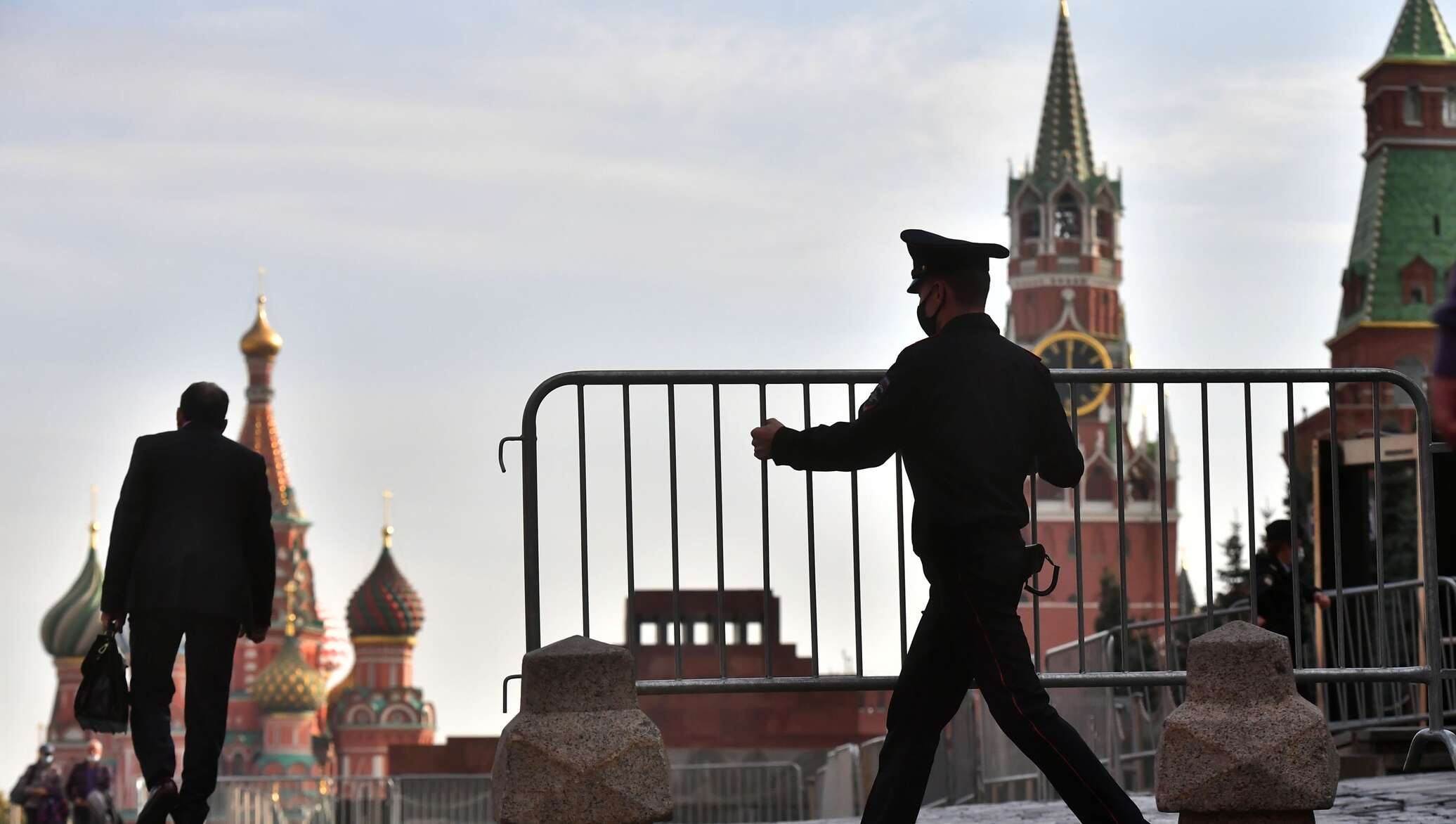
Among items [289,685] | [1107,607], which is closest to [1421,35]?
[1107,607]

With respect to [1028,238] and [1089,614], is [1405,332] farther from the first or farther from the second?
[1028,238]

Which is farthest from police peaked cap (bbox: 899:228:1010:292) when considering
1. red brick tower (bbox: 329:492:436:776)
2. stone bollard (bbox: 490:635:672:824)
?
red brick tower (bbox: 329:492:436:776)

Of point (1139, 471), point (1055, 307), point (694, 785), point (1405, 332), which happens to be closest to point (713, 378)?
point (694, 785)

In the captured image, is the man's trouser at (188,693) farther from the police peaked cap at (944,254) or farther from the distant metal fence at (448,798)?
the distant metal fence at (448,798)

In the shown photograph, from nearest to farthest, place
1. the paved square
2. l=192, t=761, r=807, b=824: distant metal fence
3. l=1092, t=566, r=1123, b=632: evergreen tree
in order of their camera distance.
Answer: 1. the paved square
2. l=192, t=761, r=807, b=824: distant metal fence
3. l=1092, t=566, r=1123, b=632: evergreen tree

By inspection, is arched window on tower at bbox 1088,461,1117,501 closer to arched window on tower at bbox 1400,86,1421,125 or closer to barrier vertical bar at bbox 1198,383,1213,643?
arched window on tower at bbox 1400,86,1421,125

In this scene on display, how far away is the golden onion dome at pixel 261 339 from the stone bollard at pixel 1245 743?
5091 inches

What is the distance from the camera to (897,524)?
7219 mm

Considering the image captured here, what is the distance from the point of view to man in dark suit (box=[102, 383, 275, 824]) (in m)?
7.17

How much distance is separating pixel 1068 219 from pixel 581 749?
13361 cm

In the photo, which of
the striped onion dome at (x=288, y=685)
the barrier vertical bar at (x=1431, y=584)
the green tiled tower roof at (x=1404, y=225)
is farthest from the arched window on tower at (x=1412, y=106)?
the barrier vertical bar at (x=1431, y=584)

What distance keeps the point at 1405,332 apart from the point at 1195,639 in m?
70.3

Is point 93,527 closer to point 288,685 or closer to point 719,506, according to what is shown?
point 288,685

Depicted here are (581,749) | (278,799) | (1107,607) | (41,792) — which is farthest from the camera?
(1107,607)
